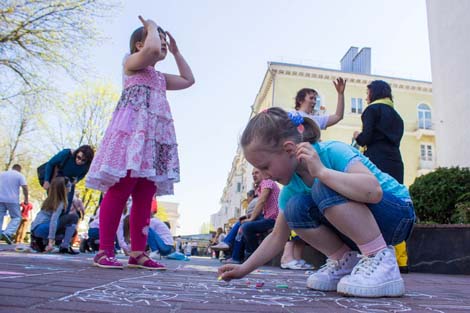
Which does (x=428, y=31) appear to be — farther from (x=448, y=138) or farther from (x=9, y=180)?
(x=9, y=180)

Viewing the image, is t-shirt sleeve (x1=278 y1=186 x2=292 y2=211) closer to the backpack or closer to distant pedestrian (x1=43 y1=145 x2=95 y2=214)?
distant pedestrian (x1=43 y1=145 x2=95 y2=214)

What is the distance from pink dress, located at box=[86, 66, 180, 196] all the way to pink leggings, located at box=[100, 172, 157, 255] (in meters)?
0.08

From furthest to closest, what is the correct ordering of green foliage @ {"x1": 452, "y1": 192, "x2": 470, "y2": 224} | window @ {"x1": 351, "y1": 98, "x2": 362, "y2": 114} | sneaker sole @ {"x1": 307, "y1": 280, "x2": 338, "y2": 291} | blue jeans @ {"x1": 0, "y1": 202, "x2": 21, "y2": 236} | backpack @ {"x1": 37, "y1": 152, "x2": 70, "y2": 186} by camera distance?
window @ {"x1": 351, "y1": 98, "x2": 362, "y2": 114} < blue jeans @ {"x1": 0, "y1": 202, "x2": 21, "y2": 236} < backpack @ {"x1": 37, "y1": 152, "x2": 70, "y2": 186} < green foliage @ {"x1": 452, "y1": 192, "x2": 470, "y2": 224} < sneaker sole @ {"x1": 307, "y1": 280, "x2": 338, "y2": 291}

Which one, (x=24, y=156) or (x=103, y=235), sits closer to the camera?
(x=103, y=235)

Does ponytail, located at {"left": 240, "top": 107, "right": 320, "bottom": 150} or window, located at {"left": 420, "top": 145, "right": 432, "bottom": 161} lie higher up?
window, located at {"left": 420, "top": 145, "right": 432, "bottom": 161}

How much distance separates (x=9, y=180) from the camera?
24.7ft

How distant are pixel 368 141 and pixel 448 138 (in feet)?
26.9

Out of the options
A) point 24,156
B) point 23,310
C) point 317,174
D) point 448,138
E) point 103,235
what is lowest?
point 23,310

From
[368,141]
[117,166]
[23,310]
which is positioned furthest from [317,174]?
[368,141]

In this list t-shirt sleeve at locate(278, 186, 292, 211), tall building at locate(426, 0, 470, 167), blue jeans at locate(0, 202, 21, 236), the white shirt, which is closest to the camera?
t-shirt sleeve at locate(278, 186, 292, 211)

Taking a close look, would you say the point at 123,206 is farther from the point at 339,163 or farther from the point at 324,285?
→ the point at 339,163

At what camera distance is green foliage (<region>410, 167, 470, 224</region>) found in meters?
5.87

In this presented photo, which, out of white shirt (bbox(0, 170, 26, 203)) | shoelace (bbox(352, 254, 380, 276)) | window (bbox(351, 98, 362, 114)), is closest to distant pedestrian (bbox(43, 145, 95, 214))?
white shirt (bbox(0, 170, 26, 203))

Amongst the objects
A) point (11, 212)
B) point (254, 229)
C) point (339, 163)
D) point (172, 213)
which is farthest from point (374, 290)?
point (172, 213)
